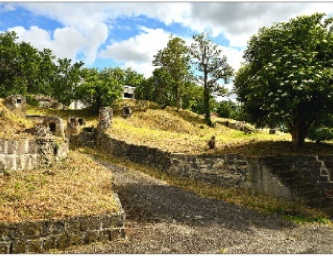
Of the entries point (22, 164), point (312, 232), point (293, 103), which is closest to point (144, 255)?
point (312, 232)

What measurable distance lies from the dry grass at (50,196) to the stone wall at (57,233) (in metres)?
0.26

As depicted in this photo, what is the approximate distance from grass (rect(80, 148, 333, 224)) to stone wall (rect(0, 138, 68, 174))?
5.67 metres

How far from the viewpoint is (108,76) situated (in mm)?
39719

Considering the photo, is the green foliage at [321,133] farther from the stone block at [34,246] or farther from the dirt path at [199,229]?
the stone block at [34,246]

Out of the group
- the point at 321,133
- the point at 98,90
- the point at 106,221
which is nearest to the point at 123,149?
the point at 321,133

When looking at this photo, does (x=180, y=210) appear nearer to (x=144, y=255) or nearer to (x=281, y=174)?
(x=144, y=255)

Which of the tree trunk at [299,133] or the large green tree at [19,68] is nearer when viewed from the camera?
the tree trunk at [299,133]

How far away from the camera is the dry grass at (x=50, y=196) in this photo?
844cm

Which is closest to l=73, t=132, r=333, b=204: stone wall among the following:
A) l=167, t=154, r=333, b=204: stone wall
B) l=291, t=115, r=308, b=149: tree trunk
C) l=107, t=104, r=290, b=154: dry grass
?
l=167, t=154, r=333, b=204: stone wall

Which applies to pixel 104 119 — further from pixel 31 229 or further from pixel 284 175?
pixel 31 229

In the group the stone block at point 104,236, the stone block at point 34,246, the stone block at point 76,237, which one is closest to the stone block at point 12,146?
the stone block at point 34,246

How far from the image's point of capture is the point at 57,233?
7.98 m

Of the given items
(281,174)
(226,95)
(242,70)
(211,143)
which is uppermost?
(226,95)

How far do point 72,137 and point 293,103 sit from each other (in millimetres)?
18315
